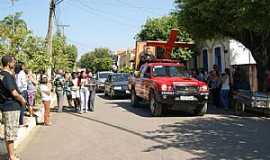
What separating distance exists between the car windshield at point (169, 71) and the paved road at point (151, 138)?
183 cm

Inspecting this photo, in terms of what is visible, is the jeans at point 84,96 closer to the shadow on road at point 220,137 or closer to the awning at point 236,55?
the shadow on road at point 220,137

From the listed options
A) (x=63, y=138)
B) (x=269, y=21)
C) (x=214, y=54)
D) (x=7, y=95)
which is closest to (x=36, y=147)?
(x=63, y=138)

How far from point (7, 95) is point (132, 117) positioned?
29.1ft

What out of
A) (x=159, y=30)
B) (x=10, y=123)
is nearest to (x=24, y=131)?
(x=10, y=123)

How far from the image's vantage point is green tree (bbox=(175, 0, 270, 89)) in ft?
52.2

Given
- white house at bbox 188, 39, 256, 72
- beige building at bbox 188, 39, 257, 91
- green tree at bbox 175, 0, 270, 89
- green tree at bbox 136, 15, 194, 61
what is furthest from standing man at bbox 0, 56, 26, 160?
green tree at bbox 136, 15, 194, 61

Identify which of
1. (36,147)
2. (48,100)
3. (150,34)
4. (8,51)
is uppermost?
(150,34)

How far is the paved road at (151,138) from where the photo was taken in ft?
31.4

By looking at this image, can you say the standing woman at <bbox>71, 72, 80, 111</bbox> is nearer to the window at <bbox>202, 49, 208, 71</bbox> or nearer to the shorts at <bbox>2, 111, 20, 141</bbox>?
the shorts at <bbox>2, 111, 20, 141</bbox>

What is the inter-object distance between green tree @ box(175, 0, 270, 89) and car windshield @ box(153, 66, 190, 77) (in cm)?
235

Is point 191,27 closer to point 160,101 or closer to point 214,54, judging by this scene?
point 160,101

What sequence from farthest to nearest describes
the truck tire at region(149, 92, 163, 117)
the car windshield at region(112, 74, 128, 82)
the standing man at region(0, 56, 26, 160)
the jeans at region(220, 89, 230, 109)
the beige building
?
the beige building, the car windshield at region(112, 74, 128, 82), the jeans at region(220, 89, 230, 109), the truck tire at region(149, 92, 163, 117), the standing man at region(0, 56, 26, 160)

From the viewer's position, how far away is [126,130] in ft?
43.9

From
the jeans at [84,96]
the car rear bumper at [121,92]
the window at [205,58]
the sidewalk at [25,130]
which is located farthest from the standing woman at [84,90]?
the window at [205,58]
